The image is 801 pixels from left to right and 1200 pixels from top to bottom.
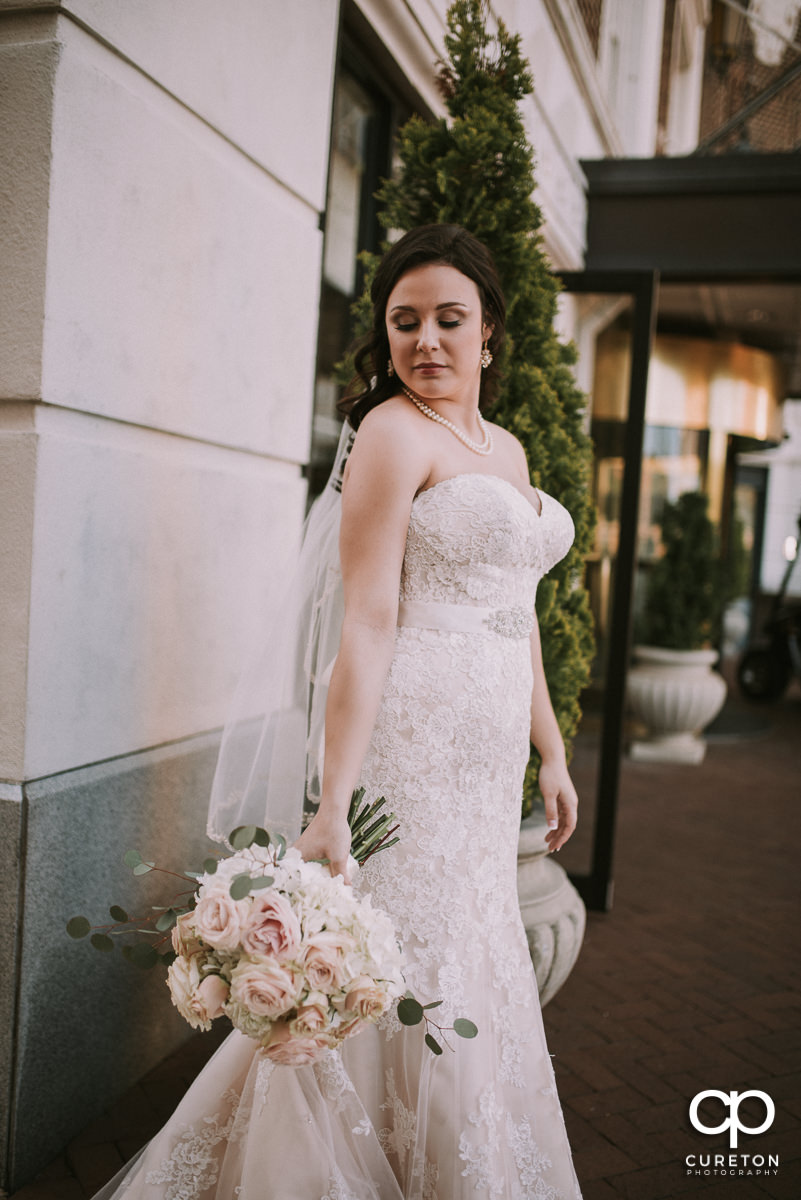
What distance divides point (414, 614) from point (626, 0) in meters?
9.80

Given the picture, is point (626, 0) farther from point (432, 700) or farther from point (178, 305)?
point (432, 700)

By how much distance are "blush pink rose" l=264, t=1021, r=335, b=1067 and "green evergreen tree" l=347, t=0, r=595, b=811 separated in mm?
1716

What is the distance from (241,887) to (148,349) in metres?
1.60

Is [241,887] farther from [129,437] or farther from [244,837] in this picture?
[129,437]

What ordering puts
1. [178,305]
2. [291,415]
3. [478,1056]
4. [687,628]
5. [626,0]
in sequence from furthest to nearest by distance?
[626,0] < [687,628] < [291,415] < [178,305] < [478,1056]

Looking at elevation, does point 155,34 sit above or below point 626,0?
below

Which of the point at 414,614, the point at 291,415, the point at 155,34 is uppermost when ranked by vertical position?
the point at 155,34

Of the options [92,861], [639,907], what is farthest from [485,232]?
[639,907]

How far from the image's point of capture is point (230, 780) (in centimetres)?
238

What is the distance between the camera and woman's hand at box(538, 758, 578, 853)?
2.51 m

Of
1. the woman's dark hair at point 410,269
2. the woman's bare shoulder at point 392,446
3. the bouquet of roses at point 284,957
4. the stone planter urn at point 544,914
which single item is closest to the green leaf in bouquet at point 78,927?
the bouquet of roses at point 284,957

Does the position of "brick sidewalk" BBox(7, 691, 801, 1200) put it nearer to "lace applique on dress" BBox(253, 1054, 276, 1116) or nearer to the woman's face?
"lace applique on dress" BBox(253, 1054, 276, 1116)

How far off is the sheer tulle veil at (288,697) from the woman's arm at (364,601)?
0.39 metres

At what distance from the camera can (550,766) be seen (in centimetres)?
252
